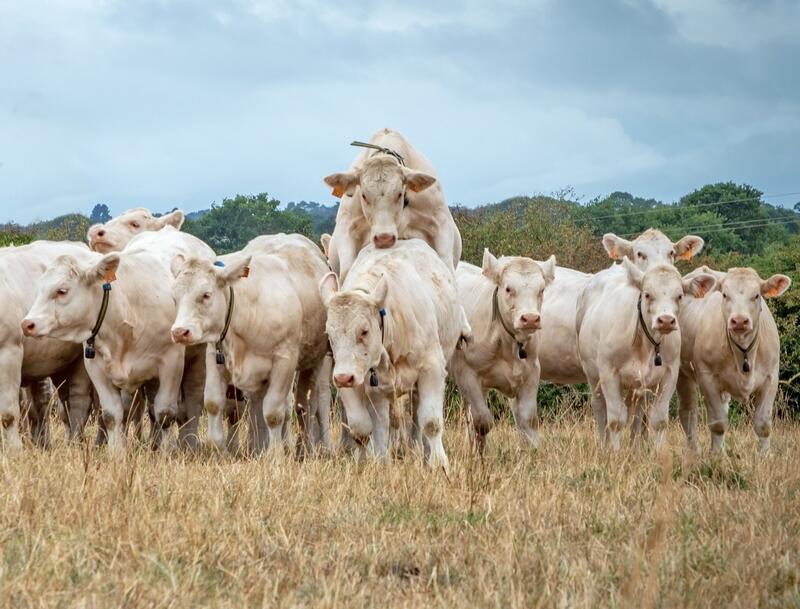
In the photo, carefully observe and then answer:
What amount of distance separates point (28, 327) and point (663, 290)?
18.5ft

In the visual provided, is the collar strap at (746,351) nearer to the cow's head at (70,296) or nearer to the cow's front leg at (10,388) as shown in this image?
the cow's head at (70,296)

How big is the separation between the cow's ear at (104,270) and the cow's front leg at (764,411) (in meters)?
6.59

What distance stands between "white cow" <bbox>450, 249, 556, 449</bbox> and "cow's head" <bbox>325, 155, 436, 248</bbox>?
100 cm

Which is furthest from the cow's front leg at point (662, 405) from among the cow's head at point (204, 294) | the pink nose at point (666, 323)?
the cow's head at point (204, 294)

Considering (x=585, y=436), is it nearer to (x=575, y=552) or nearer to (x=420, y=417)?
(x=420, y=417)

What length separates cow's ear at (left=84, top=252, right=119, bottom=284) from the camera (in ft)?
33.4

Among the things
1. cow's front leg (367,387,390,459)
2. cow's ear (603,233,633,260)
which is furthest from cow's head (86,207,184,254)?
cow's ear (603,233,633,260)

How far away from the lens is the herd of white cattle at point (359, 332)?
9.55 metres

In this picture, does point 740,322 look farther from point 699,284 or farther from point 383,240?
point 383,240

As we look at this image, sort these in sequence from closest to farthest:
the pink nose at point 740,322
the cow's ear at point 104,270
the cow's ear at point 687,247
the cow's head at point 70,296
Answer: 1. the cow's head at point 70,296
2. the cow's ear at point 104,270
3. the pink nose at point 740,322
4. the cow's ear at point 687,247

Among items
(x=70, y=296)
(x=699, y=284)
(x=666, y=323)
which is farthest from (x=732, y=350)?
(x=70, y=296)

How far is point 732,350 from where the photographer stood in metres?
12.2

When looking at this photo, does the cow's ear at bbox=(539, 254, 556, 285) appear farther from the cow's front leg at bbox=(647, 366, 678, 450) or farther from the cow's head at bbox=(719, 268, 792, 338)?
the cow's head at bbox=(719, 268, 792, 338)

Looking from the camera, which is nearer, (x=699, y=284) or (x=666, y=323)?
(x=666, y=323)
